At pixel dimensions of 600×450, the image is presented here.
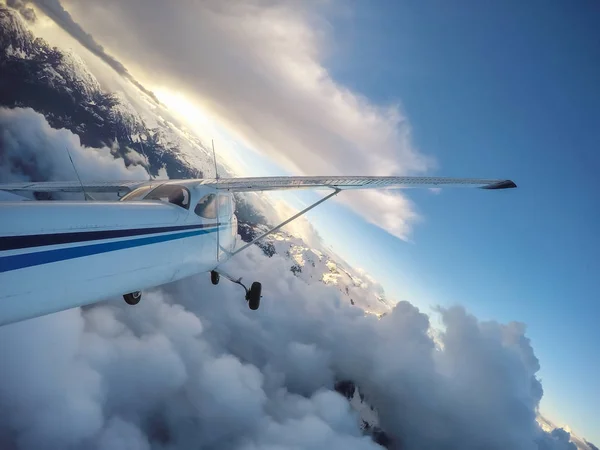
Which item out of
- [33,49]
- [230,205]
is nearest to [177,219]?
[230,205]

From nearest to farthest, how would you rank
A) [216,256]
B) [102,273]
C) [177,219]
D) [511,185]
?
[102,273] → [177,219] → [216,256] → [511,185]

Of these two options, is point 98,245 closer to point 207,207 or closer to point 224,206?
point 207,207

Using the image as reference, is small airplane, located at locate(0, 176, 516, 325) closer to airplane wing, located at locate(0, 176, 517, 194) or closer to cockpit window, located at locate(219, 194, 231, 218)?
cockpit window, located at locate(219, 194, 231, 218)

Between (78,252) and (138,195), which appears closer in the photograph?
(78,252)

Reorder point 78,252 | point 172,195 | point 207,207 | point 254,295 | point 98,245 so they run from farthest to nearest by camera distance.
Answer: point 254,295
point 207,207
point 172,195
point 98,245
point 78,252

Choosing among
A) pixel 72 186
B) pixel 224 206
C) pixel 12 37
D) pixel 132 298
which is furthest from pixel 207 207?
pixel 12 37

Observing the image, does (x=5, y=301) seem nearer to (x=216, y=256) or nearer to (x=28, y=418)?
(x=216, y=256)
